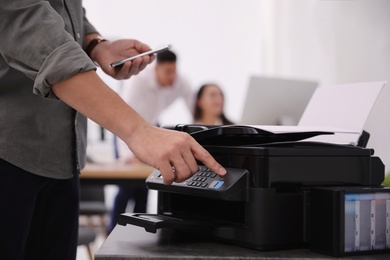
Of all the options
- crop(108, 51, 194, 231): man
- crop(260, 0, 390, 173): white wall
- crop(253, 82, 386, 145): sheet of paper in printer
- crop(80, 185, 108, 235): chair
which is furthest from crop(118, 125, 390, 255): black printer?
crop(108, 51, 194, 231): man

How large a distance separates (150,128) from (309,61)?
239 cm

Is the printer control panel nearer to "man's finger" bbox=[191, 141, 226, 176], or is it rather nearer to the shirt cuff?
"man's finger" bbox=[191, 141, 226, 176]

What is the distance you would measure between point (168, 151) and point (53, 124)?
0.47 meters

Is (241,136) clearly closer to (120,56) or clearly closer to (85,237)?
(120,56)

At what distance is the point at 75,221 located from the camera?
1563 millimetres

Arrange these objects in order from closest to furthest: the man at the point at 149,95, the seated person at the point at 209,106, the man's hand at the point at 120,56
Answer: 1. the man's hand at the point at 120,56
2. the man at the point at 149,95
3. the seated person at the point at 209,106

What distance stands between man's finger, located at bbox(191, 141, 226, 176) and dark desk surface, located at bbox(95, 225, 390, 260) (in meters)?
0.15

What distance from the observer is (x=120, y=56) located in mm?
1607

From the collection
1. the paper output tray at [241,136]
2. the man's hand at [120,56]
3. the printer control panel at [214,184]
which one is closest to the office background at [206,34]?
the man's hand at [120,56]

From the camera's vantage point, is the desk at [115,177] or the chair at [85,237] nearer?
the chair at [85,237]

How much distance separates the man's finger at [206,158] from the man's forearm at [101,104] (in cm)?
11

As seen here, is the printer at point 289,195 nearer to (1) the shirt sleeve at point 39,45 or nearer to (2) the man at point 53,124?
(2) the man at point 53,124

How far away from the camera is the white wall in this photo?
5.45ft

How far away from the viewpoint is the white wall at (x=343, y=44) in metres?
1.66
